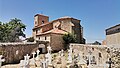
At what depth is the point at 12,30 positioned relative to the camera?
116 ft

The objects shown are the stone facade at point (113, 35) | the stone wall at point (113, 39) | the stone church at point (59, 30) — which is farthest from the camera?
the stone church at point (59, 30)

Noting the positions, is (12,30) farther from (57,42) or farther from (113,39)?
(113,39)

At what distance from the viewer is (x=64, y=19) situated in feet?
103

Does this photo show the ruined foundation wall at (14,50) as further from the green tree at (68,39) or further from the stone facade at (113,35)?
the stone facade at (113,35)

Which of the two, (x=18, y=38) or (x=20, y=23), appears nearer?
(x=18, y=38)

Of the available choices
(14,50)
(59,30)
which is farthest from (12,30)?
(14,50)

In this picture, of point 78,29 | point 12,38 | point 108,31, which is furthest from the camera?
point 12,38

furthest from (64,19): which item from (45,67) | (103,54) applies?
(45,67)

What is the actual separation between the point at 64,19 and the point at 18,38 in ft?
37.6

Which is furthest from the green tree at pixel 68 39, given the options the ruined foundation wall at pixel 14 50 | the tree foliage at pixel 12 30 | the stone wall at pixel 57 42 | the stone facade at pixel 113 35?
the tree foliage at pixel 12 30

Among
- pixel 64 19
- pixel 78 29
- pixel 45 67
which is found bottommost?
pixel 45 67

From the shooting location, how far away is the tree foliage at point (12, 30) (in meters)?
32.8

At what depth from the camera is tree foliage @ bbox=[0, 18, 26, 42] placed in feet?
108

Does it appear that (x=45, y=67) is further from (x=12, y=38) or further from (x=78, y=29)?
→ (x=12, y=38)
